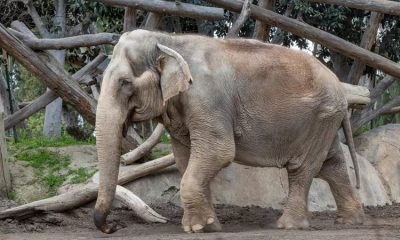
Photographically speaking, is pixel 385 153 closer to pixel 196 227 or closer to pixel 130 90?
pixel 196 227

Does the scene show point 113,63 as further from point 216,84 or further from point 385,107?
point 385,107

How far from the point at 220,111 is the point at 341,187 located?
205cm

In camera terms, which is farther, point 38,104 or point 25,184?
point 38,104

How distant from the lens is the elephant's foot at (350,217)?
9242 millimetres

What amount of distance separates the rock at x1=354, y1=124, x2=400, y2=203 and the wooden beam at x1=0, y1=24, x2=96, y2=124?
4470mm

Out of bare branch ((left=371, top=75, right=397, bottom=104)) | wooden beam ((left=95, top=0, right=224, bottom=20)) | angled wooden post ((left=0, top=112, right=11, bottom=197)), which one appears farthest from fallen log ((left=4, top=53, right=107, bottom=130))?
bare branch ((left=371, top=75, right=397, bottom=104))

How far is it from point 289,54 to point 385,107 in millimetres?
5084

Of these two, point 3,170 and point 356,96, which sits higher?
point 356,96

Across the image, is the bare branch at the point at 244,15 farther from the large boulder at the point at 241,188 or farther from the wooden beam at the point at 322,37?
the large boulder at the point at 241,188

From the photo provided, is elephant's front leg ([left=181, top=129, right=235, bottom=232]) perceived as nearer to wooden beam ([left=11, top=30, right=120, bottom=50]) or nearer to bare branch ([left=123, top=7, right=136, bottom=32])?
wooden beam ([left=11, top=30, right=120, bottom=50])

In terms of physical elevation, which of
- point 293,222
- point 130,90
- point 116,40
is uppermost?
point 130,90

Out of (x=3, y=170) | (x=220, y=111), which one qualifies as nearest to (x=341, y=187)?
(x=220, y=111)

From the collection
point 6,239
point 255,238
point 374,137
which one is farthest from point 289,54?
point 374,137

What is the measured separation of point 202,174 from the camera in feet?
25.8
